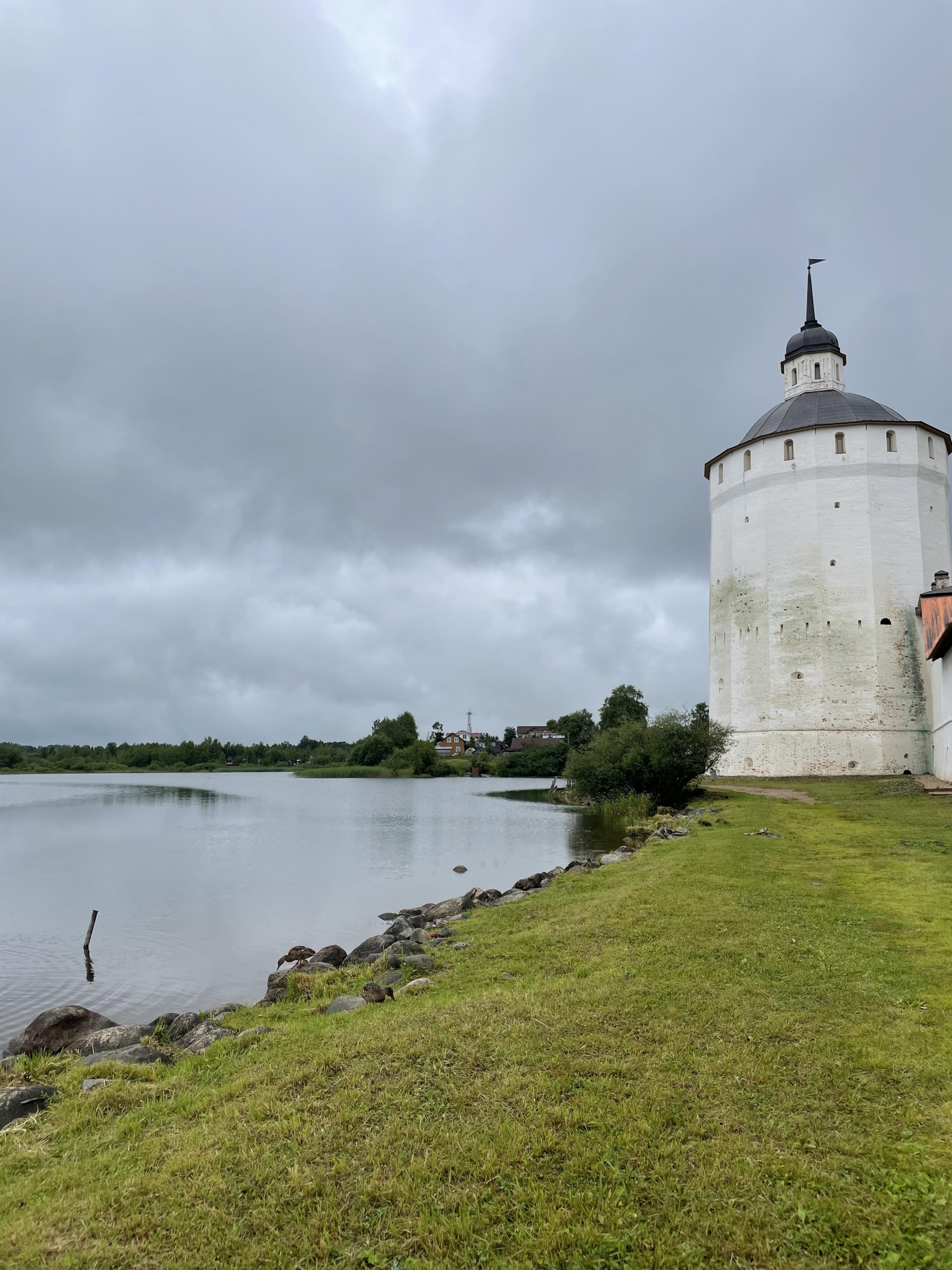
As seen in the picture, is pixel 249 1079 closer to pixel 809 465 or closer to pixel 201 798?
pixel 809 465

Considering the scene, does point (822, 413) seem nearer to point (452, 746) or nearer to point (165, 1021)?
point (165, 1021)

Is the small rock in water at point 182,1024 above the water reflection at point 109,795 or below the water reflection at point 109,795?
above

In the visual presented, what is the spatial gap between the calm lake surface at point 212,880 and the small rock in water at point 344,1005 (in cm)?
426

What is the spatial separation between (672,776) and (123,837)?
78.5 ft

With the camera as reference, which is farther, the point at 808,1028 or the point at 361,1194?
the point at 808,1028

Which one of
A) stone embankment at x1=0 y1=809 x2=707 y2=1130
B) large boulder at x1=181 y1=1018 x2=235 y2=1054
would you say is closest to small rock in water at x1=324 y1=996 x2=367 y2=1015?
stone embankment at x1=0 y1=809 x2=707 y2=1130

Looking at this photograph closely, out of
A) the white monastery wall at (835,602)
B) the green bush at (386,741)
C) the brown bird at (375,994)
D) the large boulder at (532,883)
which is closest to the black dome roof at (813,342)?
the white monastery wall at (835,602)

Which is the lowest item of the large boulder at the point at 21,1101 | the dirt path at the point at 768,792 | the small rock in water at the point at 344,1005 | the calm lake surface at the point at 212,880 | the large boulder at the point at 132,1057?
the calm lake surface at the point at 212,880

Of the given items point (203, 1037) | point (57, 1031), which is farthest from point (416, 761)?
point (203, 1037)

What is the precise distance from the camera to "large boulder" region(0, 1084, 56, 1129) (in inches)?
225

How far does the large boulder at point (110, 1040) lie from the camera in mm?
7809

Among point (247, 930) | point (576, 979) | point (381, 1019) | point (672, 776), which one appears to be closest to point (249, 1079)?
point (381, 1019)

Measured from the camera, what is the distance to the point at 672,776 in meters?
33.2

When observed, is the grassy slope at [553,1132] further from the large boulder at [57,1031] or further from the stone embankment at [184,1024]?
the large boulder at [57,1031]
